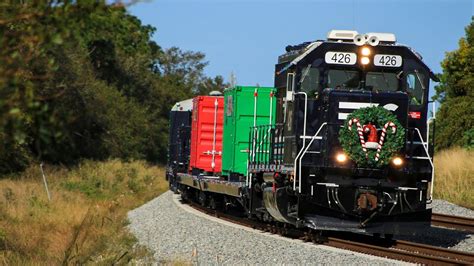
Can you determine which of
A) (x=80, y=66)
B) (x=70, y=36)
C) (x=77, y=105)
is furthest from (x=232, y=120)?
(x=80, y=66)

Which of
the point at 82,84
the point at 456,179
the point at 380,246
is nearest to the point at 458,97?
the point at 456,179

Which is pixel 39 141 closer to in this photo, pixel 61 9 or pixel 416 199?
pixel 61 9

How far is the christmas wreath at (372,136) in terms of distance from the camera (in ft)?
46.0

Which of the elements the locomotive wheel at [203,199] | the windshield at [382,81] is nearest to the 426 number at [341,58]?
the windshield at [382,81]

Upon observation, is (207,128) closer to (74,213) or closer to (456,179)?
(74,213)

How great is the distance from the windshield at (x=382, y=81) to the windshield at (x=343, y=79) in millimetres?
203

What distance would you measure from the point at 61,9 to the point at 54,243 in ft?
40.2

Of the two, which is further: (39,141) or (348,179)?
(348,179)

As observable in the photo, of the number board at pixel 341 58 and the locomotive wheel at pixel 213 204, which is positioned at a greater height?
the number board at pixel 341 58

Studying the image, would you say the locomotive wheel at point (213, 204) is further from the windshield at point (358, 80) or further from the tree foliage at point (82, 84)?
the windshield at point (358, 80)

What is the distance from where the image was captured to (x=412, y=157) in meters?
14.6

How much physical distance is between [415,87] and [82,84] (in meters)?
30.7

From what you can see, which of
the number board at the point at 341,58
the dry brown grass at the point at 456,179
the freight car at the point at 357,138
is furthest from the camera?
the dry brown grass at the point at 456,179

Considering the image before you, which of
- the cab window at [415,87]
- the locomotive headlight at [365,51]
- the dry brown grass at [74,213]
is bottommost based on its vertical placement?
the dry brown grass at [74,213]
